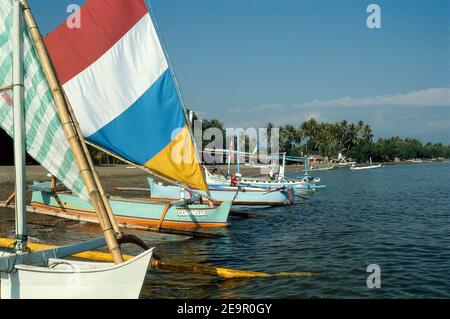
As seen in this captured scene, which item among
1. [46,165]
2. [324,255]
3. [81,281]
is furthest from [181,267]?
[324,255]

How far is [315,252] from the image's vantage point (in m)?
15.7

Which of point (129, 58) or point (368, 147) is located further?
point (368, 147)

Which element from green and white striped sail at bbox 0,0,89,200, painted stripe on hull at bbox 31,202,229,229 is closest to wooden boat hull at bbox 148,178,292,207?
painted stripe on hull at bbox 31,202,229,229

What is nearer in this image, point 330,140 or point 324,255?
point 324,255

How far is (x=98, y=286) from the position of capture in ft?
21.2

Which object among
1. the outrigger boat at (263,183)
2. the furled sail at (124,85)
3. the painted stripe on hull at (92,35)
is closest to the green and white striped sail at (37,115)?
the furled sail at (124,85)

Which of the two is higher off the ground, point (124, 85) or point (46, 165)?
point (124, 85)

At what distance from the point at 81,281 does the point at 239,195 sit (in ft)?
75.6

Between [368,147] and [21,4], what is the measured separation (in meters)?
157

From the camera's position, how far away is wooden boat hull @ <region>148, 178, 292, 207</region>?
1082 inches

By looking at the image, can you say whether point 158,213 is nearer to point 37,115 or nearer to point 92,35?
point 92,35
